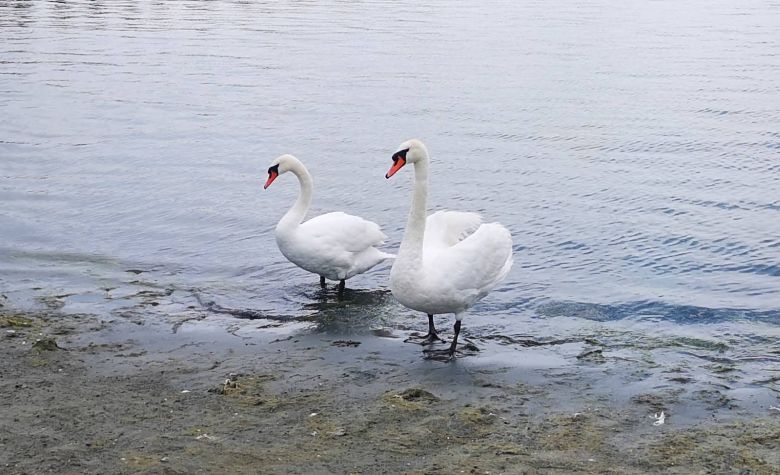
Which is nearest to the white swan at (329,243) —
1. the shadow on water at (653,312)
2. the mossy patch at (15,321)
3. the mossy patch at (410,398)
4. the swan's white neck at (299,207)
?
the swan's white neck at (299,207)

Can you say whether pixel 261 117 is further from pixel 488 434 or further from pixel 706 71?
pixel 488 434

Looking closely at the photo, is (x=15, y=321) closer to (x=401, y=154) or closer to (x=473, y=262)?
(x=401, y=154)

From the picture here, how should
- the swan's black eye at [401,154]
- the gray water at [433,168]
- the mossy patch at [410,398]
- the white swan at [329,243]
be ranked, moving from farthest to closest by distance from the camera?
the gray water at [433,168] < the white swan at [329,243] < the swan's black eye at [401,154] < the mossy patch at [410,398]

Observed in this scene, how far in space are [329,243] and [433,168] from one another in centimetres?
815

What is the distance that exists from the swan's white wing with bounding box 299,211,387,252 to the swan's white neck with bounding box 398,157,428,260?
68.0 inches

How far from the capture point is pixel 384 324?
1038 cm

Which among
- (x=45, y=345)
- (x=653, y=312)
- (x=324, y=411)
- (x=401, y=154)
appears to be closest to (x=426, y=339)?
(x=401, y=154)

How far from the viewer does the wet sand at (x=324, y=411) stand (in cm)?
662

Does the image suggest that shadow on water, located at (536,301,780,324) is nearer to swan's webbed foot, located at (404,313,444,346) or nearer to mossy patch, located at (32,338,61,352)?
swan's webbed foot, located at (404,313,444,346)

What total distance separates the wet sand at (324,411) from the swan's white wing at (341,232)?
1518mm

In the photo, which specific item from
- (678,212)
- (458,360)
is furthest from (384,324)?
(678,212)

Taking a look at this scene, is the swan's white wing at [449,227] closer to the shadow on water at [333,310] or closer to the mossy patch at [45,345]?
the shadow on water at [333,310]

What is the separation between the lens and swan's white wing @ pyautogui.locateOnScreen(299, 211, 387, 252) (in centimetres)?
1111

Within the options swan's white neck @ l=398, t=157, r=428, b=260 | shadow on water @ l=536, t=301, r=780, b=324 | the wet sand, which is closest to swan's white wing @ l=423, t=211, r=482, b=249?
swan's white neck @ l=398, t=157, r=428, b=260
